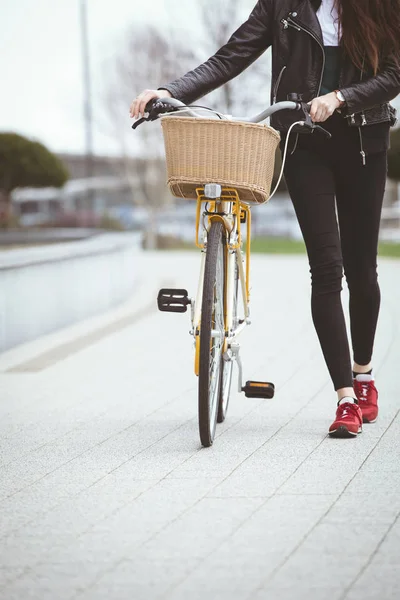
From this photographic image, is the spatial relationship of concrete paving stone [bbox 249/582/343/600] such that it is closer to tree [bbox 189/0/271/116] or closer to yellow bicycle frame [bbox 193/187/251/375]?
yellow bicycle frame [bbox 193/187/251/375]

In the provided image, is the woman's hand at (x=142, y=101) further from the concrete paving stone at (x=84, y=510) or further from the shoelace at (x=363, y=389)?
the shoelace at (x=363, y=389)

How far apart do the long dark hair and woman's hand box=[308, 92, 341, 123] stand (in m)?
0.25

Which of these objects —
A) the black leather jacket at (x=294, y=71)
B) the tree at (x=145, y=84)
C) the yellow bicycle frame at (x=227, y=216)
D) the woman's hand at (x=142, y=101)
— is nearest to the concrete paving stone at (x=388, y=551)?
the yellow bicycle frame at (x=227, y=216)

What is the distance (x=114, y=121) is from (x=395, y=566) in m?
33.0

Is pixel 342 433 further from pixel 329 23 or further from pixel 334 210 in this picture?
pixel 329 23

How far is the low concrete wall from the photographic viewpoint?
27.0 ft

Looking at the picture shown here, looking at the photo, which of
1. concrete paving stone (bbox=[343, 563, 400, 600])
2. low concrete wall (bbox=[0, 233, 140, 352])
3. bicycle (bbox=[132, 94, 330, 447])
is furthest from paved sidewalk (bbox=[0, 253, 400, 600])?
low concrete wall (bbox=[0, 233, 140, 352])

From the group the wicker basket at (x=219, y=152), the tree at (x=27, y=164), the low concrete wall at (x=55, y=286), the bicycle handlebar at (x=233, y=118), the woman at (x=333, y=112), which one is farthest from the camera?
the tree at (x=27, y=164)

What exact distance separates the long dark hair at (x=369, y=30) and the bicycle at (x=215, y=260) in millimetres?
344

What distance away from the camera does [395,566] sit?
307 cm

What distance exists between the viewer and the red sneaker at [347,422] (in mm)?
4773

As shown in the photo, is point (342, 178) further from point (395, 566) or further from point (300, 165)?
point (395, 566)

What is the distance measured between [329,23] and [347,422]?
1.68 metres

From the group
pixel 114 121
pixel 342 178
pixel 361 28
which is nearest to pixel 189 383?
pixel 342 178
